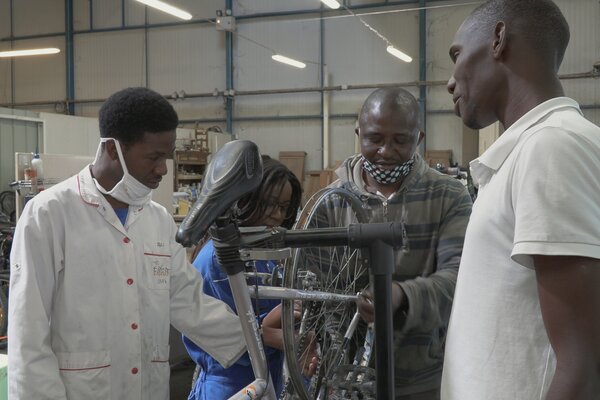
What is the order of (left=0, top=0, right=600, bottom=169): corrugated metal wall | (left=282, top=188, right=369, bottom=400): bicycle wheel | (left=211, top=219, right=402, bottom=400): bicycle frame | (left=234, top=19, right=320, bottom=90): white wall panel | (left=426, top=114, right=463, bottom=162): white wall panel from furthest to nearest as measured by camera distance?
(left=234, top=19, right=320, bottom=90): white wall panel, (left=0, top=0, right=600, bottom=169): corrugated metal wall, (left=426, top=114, right=463, bottom=162): white wall panel, (left=282, top=188, right=369, bottom=400): bicycle wheel, (left=211, top=219, right=402, bottom=400): bicycle frame

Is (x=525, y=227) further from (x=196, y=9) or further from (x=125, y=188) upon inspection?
(x=196, y=9)

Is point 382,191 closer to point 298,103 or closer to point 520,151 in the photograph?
point 520,151

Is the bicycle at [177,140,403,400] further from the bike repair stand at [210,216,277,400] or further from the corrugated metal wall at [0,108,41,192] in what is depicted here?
the corrugated metal wall at [0,108,41,192]

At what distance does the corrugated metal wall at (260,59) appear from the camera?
31.6ft

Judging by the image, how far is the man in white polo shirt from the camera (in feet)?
2.44

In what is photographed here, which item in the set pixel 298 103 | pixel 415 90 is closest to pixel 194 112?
pixel 298 103

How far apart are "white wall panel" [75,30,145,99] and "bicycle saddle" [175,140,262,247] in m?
11.0

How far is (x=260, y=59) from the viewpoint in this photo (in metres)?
10.7

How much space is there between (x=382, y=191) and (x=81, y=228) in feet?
2.46

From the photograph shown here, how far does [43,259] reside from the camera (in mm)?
1284

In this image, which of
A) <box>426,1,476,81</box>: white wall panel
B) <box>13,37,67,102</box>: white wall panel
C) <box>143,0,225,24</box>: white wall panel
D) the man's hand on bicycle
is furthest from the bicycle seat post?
<box>13,37,67,102</box>: white wall panel

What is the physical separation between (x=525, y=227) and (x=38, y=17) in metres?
12.8

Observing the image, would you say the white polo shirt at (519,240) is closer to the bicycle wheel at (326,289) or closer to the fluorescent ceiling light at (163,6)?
the bicycle wheel at (326,289)

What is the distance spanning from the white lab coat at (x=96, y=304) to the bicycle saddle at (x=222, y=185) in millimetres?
639
